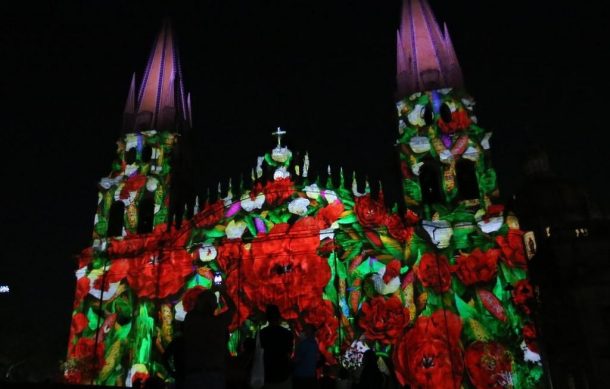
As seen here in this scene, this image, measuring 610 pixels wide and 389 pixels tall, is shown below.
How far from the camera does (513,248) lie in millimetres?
19906

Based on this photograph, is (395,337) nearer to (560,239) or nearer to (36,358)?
(560,239)

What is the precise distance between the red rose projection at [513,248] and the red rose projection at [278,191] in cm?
817

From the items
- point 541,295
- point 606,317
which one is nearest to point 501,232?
point 541,295

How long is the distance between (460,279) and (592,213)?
897 centimetres

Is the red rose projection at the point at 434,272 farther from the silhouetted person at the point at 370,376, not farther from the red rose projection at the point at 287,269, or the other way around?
the silhouetted person at the point at 370,376

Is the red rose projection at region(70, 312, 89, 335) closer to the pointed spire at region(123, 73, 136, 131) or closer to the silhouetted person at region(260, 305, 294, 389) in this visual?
the pointed spire at region(123, 73, 136, 131)

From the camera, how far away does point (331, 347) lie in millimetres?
19578

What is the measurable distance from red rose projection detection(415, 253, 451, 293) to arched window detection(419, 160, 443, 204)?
2.57 meters

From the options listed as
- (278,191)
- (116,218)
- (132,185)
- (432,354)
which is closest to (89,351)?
(116,218)

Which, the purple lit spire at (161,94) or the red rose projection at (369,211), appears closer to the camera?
the red rose projection at (369,211)

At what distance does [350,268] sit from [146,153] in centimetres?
1107

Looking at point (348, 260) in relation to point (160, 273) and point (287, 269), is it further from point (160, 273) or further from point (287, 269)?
point (160, 273)

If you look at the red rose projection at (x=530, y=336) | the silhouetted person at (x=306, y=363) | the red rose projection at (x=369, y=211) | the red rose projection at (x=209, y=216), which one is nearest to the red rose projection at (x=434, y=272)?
the red rose projection at (x=369, y=211)

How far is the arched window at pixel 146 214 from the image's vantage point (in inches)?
950
